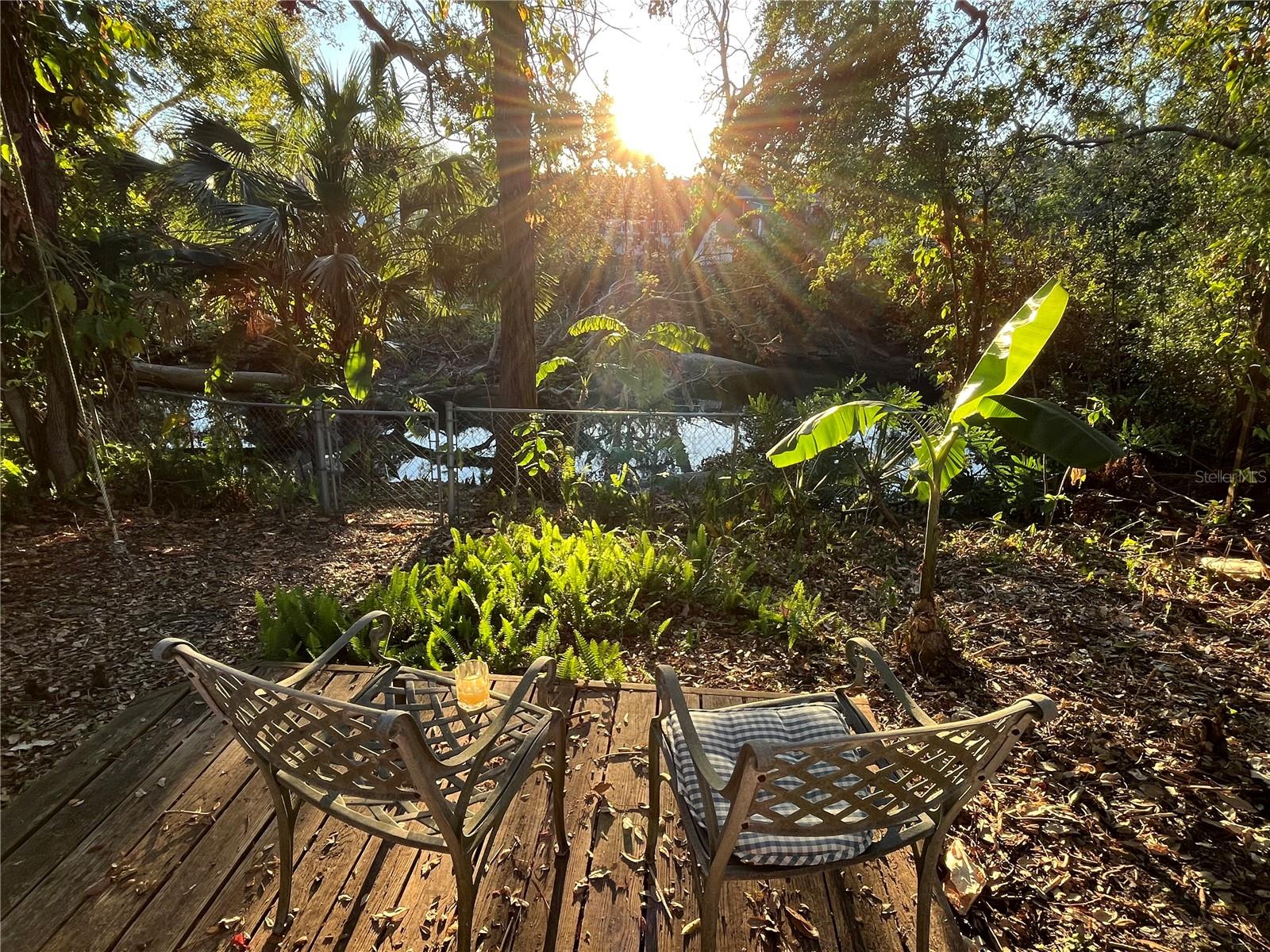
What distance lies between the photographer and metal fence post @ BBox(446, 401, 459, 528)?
591 cm

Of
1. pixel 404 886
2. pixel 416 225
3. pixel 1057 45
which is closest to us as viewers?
pixel 404 886

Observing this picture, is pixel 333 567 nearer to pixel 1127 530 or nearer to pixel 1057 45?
pixel 1127 530

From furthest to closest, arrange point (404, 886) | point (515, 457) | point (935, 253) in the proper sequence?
point (935, 253)
point (515, 457)
point (404, 886)

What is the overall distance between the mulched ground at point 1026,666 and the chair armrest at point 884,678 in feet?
2.54

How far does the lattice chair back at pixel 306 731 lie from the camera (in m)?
1.30

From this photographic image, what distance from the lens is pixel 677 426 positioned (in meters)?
6.77

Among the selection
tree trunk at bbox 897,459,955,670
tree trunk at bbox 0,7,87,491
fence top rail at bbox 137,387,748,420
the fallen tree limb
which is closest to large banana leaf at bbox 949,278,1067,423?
tree trunk at bbox 897,459,955,670

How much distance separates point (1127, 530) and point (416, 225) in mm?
8719

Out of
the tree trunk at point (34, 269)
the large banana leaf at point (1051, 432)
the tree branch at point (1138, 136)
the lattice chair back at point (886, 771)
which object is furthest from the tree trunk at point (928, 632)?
the tree trunk at point (34, 269)

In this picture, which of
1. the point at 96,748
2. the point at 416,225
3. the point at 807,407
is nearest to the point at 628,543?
the point at 807,407

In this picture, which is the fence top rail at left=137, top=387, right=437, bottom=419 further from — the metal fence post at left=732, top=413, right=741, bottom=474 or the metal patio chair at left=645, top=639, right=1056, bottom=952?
the metal patio chair at left=645, top=639, right=1056, bottom=952

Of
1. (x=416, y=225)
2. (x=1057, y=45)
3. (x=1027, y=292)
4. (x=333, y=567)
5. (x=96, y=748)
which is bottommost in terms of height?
(x=333, y=567)

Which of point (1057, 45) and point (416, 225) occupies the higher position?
point (1057, 45)

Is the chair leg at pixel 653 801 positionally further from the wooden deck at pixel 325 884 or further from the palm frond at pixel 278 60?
the palm frond at pixel 278 60
